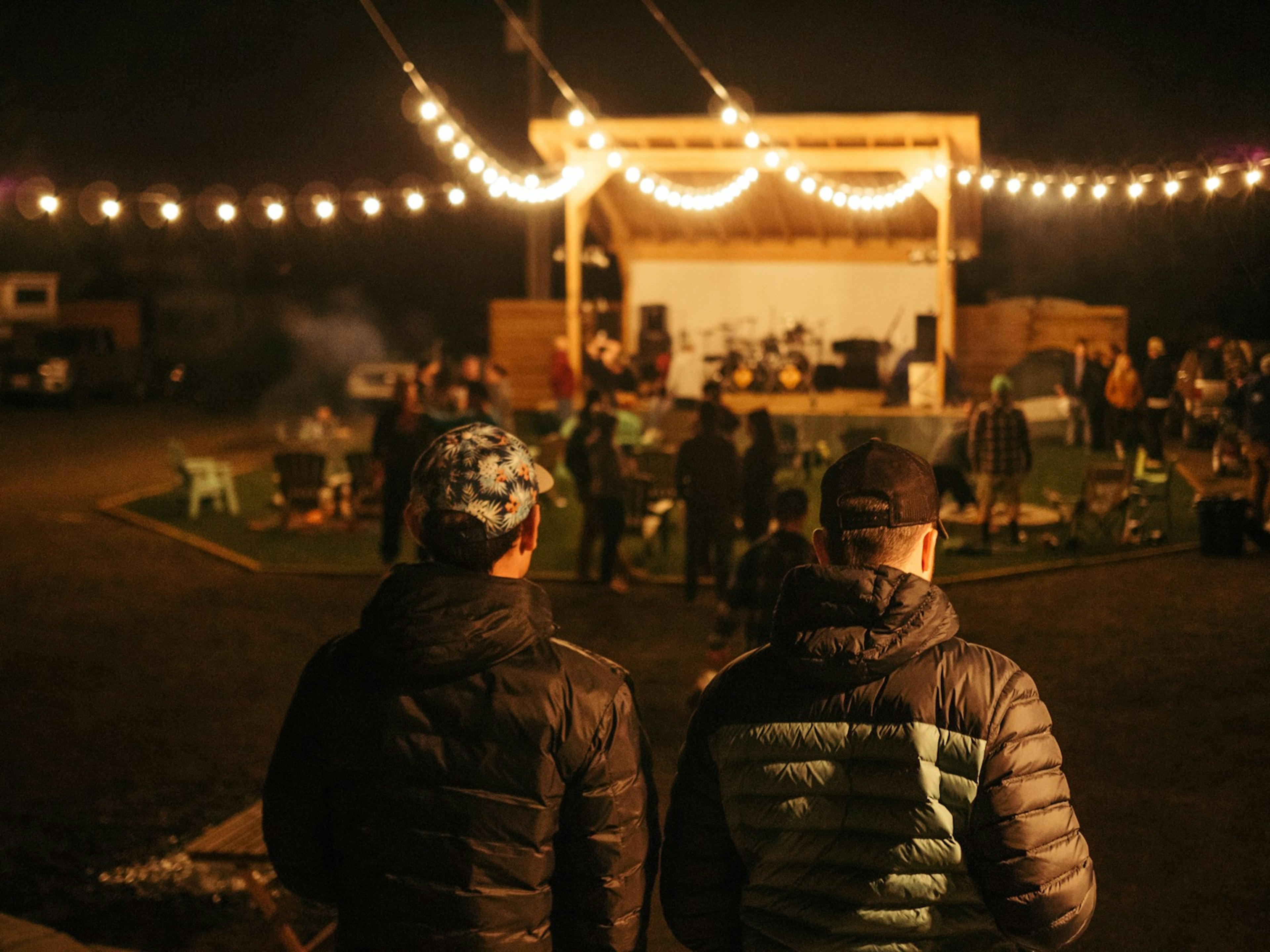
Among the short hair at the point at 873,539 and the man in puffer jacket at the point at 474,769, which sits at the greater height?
the short hair at the point at 873,539

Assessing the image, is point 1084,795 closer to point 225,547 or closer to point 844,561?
point 844,561

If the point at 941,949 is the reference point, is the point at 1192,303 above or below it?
above

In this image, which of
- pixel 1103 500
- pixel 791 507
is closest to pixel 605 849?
pixel 791 507

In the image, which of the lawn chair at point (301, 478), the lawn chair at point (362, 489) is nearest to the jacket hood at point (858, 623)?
the lawn chair at point (301, 478)

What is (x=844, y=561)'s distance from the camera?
2264 millimetres

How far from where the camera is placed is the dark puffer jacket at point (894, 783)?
6.89 ft

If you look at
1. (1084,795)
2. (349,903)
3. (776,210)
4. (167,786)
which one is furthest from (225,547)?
(776,210)

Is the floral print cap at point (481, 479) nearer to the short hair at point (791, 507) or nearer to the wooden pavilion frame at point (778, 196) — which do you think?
the short hair at point (791, 507)

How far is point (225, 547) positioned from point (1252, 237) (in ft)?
77.8

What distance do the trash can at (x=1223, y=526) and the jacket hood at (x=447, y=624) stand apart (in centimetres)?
1084

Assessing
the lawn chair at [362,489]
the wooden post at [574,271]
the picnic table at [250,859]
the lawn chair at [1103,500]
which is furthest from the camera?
the wooden post at [574,271]

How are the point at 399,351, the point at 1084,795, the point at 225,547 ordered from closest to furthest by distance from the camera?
1. the point at 1084,795
2. the point at 225,547
3. the point at 399,351

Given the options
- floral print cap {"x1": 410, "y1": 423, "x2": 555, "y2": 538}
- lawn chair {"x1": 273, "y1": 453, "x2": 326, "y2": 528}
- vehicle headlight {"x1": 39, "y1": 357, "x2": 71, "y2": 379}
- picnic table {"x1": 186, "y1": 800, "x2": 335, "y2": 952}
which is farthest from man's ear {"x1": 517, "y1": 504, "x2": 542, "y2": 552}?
vehicle headlight {"x1": 39, "y1": 357, "x2": 71, "y2": 379}

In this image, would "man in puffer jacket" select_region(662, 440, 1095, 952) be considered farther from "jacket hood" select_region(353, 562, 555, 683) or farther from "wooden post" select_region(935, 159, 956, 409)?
"wooden post" select_region(935, 159, 956, 409)
